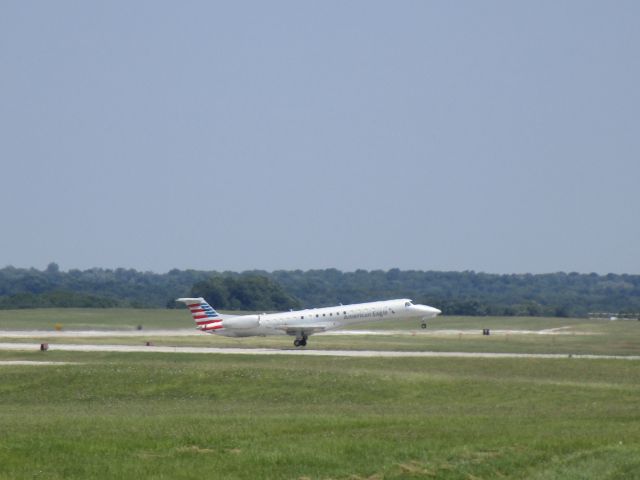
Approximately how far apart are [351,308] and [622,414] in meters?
43.9

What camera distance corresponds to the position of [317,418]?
29.7 m

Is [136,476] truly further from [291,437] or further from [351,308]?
[351,308]

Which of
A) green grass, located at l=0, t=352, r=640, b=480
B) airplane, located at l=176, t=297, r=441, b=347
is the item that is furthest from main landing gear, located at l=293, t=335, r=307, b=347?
green grass, located at l=0, t=352, r=640, b=480


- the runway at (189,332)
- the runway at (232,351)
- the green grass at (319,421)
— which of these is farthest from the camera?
the runway at (189,332)

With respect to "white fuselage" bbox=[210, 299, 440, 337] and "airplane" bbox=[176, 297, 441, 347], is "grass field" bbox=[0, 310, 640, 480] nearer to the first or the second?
"airplane" bbox=[176, 297, 441, 347]

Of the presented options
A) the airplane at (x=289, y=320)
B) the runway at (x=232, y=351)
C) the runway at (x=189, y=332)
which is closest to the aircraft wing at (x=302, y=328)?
the airplane at (x=289, y=320)

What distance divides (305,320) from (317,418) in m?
Result: 43.6

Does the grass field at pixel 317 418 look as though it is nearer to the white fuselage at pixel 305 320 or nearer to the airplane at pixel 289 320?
the airplane at pixel 289 320

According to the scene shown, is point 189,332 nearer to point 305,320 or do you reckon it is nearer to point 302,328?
point 305,320

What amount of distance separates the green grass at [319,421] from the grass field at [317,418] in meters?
0.05

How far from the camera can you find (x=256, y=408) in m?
36.1

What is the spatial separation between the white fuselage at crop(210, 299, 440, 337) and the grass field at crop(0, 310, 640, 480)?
1383 cm

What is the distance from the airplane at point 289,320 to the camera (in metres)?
73.2

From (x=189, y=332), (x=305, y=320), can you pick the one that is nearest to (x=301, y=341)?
(x=305, y=320)
